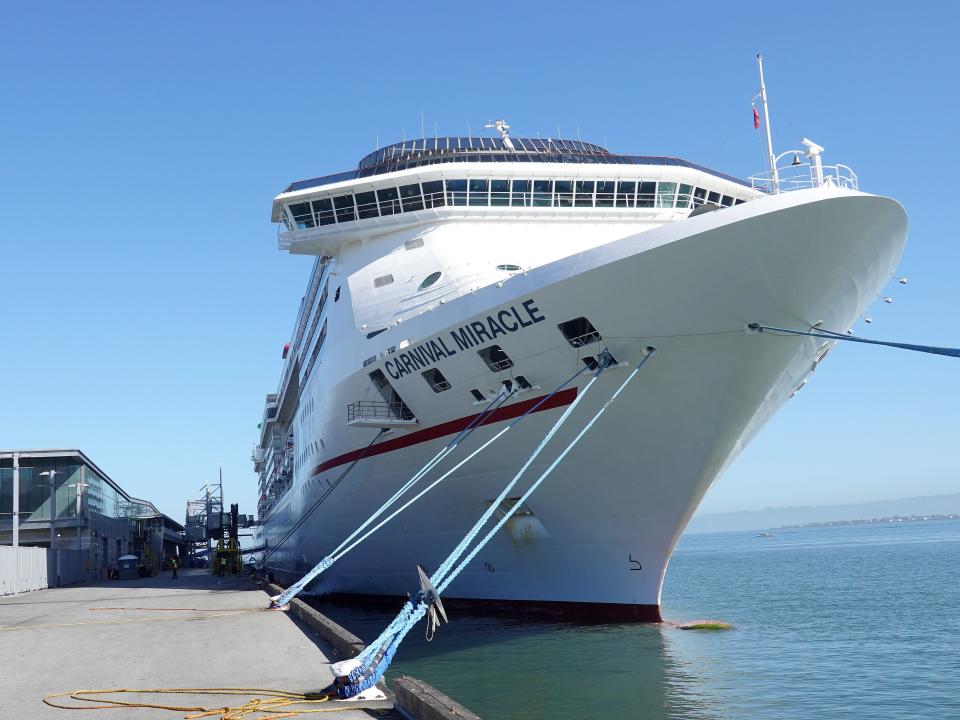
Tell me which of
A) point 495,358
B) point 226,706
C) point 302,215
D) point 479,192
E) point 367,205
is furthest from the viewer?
point 302,215

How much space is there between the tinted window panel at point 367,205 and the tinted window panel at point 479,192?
7.03ft

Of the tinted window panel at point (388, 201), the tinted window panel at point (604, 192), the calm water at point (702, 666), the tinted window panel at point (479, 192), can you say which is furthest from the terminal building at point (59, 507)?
the tinted window panel at point (604, 192)

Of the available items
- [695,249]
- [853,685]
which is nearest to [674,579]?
[853,685]

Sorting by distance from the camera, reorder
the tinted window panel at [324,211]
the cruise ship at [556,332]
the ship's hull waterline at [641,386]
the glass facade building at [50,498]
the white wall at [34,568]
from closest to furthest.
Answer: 1. the ship's hull waterline at [641,386]
2. the cruise ship at [556,332]
3. the tinted window panel at [324,211]
4. the white wall at [34,568]
5. the glass facade building at [50,498]

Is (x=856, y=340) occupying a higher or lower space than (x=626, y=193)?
lower

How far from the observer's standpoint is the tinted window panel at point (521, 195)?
746 inches

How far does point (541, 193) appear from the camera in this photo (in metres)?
19.0

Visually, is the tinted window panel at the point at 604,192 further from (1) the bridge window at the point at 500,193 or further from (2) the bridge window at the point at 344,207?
(2) the bridge window at the point at 344,207

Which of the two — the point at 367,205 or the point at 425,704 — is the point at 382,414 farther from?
the point at 425,704

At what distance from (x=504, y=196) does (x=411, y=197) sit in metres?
1.98

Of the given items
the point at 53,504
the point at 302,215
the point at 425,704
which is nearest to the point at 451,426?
the point at 302,215

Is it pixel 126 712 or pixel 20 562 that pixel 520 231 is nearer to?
pixel 126 712

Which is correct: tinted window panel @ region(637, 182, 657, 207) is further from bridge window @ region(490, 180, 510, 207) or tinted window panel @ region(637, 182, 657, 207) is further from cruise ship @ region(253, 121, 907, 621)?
bridge window @ region(490, 180, 510, 207)

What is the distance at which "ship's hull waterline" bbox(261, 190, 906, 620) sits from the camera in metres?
12.1
